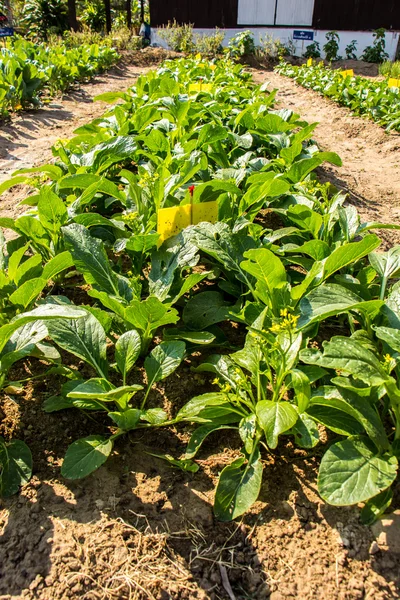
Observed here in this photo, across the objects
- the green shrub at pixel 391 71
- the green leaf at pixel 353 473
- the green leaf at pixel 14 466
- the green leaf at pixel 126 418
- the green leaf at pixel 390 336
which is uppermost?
the green shrub at pixel 391 71

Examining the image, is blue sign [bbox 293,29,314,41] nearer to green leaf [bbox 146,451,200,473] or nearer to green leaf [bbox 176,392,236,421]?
green leaf [bbox 176,392,236,421]

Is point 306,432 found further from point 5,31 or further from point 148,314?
point 5,31

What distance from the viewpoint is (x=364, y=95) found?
26.2 ft

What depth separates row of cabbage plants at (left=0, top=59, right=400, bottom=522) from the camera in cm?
156

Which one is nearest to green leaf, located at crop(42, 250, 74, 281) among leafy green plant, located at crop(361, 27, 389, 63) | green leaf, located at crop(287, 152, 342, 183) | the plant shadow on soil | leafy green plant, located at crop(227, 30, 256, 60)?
the plant shadow on soil

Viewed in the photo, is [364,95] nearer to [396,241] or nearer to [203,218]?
[396,241]

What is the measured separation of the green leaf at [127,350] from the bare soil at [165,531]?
211 mm

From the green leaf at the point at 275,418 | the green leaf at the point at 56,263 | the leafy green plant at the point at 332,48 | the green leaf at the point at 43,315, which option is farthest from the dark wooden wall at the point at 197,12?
the green leaf at the point at 275,418

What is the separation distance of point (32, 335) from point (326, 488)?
1.13m

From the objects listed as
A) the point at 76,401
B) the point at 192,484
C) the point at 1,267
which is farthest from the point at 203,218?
the point at 192,484

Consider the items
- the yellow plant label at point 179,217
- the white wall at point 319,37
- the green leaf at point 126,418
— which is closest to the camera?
the green leaf at point 126,418

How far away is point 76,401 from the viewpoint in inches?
70.7

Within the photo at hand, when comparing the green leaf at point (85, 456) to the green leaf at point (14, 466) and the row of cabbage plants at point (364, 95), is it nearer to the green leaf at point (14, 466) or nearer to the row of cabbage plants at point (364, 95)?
the green leaf at point (14, 466)

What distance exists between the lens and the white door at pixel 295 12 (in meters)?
21.0
